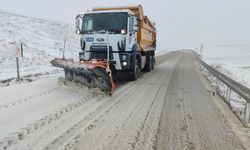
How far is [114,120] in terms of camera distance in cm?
714

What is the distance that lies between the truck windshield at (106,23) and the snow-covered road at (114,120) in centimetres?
314

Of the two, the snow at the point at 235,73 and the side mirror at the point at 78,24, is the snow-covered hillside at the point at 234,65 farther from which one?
the side mirror at the point at 78,24

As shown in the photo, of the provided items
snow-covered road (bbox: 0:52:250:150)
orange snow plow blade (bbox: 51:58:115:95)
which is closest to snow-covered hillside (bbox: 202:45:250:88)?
snow-covered road (bbox: 0:52:250:150)

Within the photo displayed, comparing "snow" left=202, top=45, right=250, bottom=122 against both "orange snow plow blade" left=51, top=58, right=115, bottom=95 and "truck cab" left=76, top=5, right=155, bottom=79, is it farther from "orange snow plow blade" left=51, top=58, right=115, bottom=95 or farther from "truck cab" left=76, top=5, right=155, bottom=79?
"truck cab" left=76, top=5, right=155, bottom=79

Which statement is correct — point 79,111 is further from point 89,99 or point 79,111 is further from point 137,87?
point 137,87

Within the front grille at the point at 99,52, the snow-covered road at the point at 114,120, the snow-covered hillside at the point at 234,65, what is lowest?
the snow-covered hillside at the point at 234,65

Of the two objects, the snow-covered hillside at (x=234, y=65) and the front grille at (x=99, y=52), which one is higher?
the front grille at (x=99, y=52)

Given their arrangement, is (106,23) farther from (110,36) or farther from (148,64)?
(148,64)

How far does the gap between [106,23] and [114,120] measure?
676 cm

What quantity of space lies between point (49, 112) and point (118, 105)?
185 cm

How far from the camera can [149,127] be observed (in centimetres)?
663

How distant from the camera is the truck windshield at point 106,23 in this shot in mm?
13094

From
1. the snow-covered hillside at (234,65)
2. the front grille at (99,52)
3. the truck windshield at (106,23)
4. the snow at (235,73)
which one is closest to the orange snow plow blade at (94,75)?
the front grille at (99,52)

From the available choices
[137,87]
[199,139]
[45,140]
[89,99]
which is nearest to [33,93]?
[89,99]
